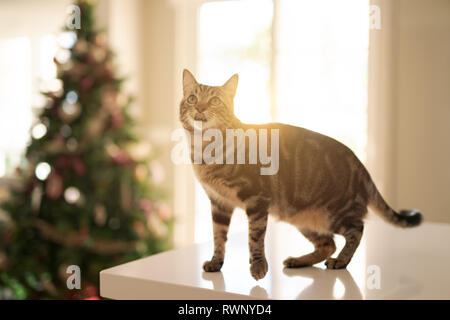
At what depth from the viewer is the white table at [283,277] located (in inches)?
27.7

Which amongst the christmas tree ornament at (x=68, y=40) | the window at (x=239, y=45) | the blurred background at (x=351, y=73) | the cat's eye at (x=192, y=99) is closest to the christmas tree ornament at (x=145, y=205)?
the blurred background at (x=351, y=73)

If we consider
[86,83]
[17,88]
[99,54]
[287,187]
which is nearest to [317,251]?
[287,187]

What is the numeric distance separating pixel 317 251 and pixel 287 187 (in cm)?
17

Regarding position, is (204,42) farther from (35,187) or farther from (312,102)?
(35,187)

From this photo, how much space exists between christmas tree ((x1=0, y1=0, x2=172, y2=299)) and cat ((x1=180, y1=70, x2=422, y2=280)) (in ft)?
5.24

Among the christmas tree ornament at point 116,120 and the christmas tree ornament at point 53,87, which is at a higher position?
the christmas tree ornament at point 53,87

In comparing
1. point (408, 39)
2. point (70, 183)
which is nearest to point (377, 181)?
point (408, 39)

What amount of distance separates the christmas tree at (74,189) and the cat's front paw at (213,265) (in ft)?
5.05

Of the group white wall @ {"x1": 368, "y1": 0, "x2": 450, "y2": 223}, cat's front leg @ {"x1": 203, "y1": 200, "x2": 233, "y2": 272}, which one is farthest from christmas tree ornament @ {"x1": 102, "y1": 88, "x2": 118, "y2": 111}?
cat's front leg @ {"x1": 203, "y1": 200, "x2": 233, "y2": 272}

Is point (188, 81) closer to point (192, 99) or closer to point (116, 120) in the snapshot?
point (192, 99)

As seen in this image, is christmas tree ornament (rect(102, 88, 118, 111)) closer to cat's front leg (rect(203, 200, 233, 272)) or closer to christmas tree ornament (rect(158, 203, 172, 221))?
christmas tree ornament (rect(158, 203, 172, 221))

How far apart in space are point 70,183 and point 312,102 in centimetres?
128

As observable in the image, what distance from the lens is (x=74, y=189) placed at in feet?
7.65

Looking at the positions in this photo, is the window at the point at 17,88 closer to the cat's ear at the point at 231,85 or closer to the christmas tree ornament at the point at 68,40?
the christmas tree ornament at the point at 68,40
